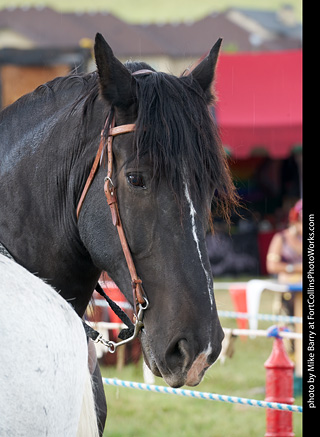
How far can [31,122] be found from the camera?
7.75 ft

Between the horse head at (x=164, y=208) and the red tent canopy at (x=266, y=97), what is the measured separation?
9.96 m

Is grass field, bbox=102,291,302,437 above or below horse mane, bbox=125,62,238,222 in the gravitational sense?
below

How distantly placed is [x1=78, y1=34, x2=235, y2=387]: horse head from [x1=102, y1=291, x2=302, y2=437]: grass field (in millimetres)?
2769

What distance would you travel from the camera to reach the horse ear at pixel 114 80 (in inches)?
80.7

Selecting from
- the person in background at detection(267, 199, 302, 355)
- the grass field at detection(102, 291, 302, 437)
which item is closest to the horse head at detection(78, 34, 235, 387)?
the grass field at detection(102, 291, 302, 437)

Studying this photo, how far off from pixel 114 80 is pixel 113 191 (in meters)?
0.37

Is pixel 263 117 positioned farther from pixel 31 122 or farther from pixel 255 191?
pixel 31 122

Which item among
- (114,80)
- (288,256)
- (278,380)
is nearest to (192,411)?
(278,380)

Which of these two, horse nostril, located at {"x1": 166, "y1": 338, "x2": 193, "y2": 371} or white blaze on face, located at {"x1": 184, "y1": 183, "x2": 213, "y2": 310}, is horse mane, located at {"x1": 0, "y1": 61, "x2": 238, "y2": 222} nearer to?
white blaze on face, located at {"x1": 184, "y1": 183, "x2": 213, "y2": 310}

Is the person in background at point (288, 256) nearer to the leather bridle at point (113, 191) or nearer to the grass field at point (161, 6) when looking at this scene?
the leather bridle at point (113, 191)

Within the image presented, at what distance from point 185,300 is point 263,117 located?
1052 centimetres

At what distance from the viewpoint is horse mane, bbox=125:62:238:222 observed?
1.99 meters
